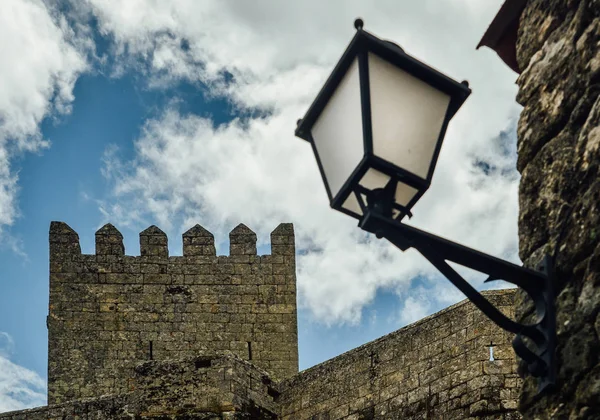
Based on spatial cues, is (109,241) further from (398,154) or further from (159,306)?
(398,154)

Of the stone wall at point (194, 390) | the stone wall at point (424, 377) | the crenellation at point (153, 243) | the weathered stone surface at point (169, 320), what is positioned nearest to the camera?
the stone wall at point (424, 377)

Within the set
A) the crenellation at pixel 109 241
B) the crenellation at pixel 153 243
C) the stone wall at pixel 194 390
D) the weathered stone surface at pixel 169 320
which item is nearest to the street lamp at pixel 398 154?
the stone wall at pixel 194 390

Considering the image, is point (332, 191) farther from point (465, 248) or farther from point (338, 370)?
point (338, 370)

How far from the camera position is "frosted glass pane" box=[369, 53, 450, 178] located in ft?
10.6

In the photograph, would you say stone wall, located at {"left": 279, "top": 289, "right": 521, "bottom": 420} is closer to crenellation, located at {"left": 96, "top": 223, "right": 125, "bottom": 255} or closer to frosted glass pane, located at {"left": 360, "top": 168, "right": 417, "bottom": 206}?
crenellation, located at {"left": 96, "top": 223, "right": 125, "bottom": 255}

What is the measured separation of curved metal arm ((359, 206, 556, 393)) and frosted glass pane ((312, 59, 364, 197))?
0.15m

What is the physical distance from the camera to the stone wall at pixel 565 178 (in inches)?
127

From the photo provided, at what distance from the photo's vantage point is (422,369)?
9.55 meters

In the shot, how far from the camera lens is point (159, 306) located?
585 inches

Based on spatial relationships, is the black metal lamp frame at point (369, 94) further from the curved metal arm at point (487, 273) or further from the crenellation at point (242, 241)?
the crenellation at point (242, 241)

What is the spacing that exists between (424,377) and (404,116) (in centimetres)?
650

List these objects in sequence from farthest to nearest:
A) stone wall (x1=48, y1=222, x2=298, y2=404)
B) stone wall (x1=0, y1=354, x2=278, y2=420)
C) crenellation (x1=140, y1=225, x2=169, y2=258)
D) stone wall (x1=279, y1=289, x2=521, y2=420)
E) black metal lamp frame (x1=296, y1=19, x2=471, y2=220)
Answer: crenellation (x1=140, y1=225, x2=169, y2=258)
stone wall (x1=48, y1=222, x2=298, y2=404)
stone wall (x1=0, y1=354, x2=278, y2=420)
stone wall (x1=279, y1=289, x2=521, y2=420)
black metal lamp frame (x1=296, y1=19, x2=471, y2=220)

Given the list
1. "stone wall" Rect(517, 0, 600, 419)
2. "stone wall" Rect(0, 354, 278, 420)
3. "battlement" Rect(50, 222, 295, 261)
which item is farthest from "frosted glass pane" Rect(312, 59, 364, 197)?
"battlement" Rect(50, 222, 295, 261)

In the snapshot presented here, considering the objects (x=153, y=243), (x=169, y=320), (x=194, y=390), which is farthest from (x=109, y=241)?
(x=194, y=390)
